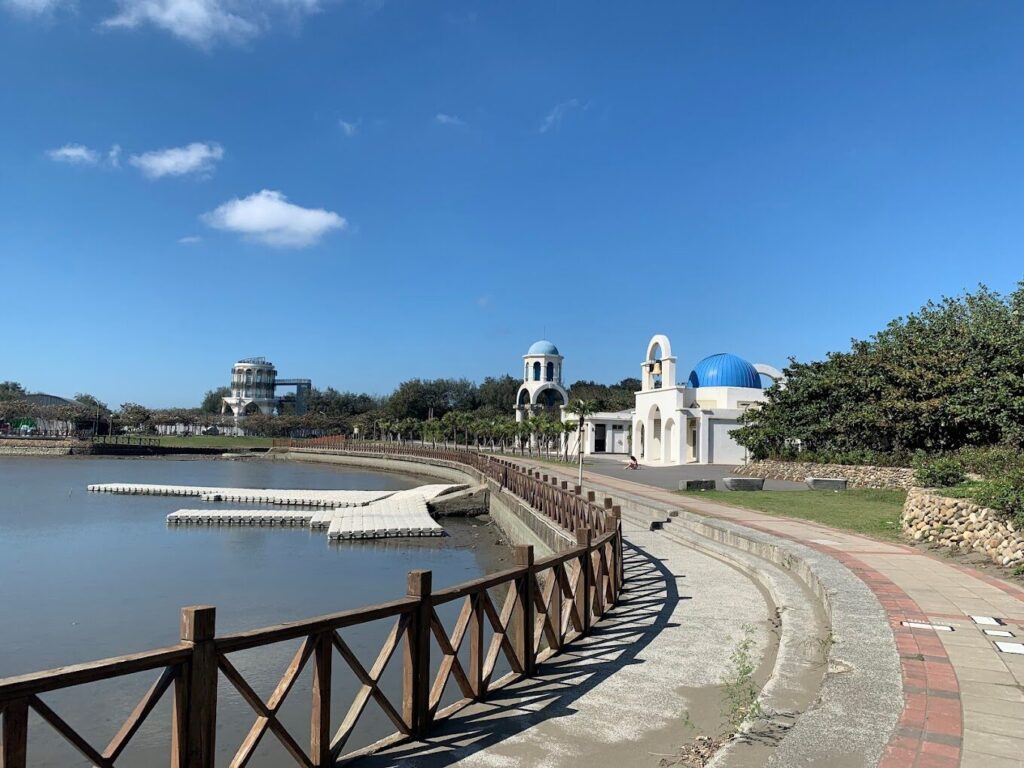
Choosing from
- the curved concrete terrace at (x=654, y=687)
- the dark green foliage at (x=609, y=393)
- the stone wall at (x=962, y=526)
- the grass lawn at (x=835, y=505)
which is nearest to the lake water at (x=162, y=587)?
the curved concrete terrace at (x=654, y=687)

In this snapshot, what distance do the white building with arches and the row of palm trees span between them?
2324 millimetres

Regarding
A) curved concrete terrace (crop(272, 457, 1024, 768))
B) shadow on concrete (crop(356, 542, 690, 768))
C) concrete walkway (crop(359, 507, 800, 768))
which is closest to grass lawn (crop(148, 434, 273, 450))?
shadow on concrete (crop(356, 542, 690, 768))

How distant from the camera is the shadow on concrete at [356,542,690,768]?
4625 millimetres

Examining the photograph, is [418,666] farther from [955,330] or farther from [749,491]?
[955,330]

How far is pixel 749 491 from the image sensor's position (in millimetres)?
22484

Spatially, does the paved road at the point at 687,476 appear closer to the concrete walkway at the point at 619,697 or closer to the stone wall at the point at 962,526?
the stone wall at the point at 962,526

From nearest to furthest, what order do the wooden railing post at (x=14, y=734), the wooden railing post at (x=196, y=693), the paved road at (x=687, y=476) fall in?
the wooden railing post at (x=14, y=734) → the wooden railing post at (x=196, y=693) → the paved road at (x=687, y=476)

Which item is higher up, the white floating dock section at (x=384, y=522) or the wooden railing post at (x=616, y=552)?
the wooden railing post at (x=616, y=552)

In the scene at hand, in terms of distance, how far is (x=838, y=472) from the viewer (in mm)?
26797

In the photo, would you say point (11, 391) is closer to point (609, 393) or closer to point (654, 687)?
point (609, 393)

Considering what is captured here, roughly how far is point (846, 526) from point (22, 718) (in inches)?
557

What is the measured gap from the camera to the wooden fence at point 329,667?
339 cm

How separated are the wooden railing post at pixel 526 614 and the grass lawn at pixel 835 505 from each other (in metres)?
9.24

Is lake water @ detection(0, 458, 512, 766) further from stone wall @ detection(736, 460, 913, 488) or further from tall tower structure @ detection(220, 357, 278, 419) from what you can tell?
tall tower structure @ detection(220, 357, 278, 419)
